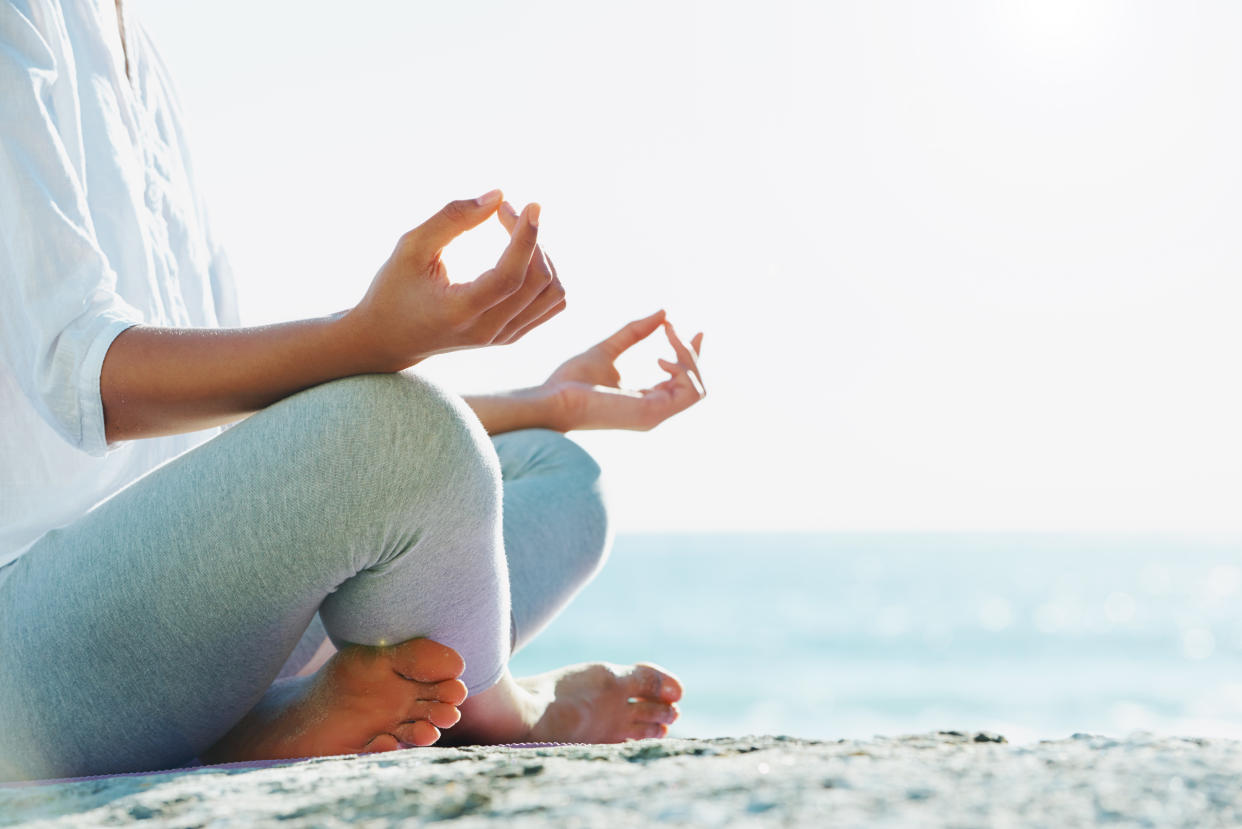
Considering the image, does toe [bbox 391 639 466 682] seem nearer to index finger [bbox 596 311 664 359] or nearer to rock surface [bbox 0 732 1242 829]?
rock surface [bbox 0 732 1242 829]

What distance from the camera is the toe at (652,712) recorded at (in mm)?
1668

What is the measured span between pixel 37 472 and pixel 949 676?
480 inches

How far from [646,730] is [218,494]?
0.94 meters

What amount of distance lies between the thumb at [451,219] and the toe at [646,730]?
966 mm

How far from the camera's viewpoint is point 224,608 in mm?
963

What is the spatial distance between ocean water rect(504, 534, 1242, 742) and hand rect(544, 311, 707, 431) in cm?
336

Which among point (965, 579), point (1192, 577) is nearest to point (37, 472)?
point (965, 579)

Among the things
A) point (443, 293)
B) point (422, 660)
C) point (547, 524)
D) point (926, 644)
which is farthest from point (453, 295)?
point (926, 644)

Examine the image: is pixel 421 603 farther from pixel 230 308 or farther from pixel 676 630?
pixel 676 630

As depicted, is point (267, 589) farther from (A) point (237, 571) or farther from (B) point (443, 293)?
(B) point (443, 293)

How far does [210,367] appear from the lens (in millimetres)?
973

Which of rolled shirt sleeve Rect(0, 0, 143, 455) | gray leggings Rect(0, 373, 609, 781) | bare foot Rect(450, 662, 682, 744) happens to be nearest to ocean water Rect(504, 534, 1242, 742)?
bare foot Rect(450, 662, 682, 744)

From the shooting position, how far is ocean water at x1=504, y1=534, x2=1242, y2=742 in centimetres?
995

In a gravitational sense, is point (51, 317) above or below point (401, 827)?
above
